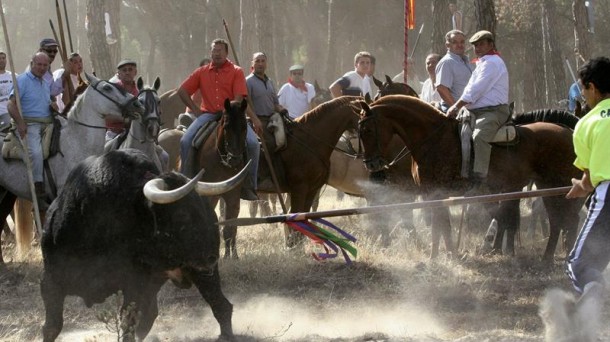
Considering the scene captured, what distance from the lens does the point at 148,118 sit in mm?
11805

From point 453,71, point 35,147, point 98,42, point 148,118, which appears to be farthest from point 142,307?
point 98,42

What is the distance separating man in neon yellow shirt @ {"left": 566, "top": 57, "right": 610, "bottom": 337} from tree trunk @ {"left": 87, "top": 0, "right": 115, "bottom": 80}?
13.3 metres

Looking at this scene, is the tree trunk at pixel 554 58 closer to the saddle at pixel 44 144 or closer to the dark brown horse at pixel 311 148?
the dark brown horse at pixel 311 148

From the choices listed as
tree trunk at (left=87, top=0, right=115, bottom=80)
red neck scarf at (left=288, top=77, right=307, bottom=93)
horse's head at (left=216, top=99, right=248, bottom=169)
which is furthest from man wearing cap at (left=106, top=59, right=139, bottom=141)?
tree trunk at (left=87, top=0, right=115, bottom=80)

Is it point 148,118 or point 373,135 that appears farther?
point 373,135

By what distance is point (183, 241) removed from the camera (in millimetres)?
7598

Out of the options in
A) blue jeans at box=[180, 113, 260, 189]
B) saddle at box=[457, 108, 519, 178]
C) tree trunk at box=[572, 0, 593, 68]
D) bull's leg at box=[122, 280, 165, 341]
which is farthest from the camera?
tree trunk at box=[572, 0, 593, 68]

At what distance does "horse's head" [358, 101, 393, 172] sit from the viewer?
11930mm

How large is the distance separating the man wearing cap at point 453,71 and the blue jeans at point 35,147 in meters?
4.93

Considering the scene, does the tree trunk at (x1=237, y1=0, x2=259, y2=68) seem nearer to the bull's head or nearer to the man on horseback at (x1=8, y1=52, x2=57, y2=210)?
the man on horseback at (x1=8, y1=52, x2=57, y2=210)

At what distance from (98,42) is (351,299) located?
34.7 feet

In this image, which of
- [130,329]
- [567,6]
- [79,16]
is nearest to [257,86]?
[130,329]

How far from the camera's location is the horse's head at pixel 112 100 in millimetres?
11727

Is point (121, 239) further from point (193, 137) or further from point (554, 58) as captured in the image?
point (554, 58)
